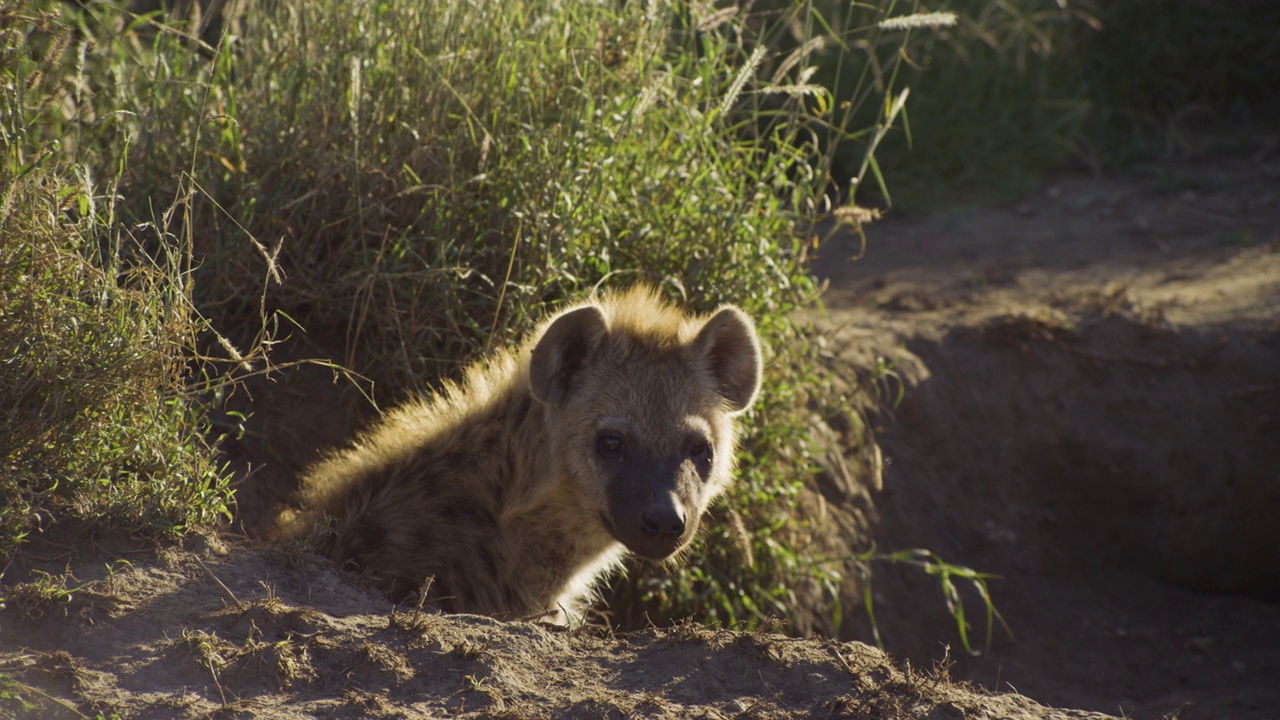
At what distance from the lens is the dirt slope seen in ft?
14.8

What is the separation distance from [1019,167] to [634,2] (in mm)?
3383

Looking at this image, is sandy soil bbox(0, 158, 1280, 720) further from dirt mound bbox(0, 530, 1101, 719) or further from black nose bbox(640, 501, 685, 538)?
black nose bbox(640, 501, 685, 538)

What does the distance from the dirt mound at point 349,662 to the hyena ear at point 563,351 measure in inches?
25.7

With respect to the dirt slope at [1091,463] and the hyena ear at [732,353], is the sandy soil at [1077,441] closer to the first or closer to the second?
the dirt slope at [1091,463]

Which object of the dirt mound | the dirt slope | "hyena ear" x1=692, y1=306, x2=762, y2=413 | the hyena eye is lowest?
the dirt slope

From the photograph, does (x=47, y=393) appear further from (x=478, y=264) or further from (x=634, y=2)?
(x=634, y=2)

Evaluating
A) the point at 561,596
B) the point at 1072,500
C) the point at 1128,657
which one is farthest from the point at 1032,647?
the point at 561,596

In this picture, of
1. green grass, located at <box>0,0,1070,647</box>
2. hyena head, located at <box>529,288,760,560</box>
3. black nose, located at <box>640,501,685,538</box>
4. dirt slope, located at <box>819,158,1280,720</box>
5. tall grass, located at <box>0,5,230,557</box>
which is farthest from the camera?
dirt slope, located at <box>819,158,1280,720</box>

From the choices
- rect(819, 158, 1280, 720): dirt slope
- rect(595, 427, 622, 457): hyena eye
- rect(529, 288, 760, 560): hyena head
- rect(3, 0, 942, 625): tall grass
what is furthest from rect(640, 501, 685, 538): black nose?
rect(819, 158, 1280, 720): dirt slope

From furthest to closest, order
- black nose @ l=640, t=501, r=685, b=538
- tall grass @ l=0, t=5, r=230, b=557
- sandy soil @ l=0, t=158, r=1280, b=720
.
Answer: sandy soil @ l=0, t=158, r=1280, b=720 < black nose @ l=640, t=501, r=685, b=538 < tall grass @ l=0, t=5, r=230, b=557

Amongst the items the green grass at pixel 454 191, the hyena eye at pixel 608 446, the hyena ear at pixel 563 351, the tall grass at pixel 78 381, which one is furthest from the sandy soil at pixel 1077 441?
the hyena ear at pixel 563 351

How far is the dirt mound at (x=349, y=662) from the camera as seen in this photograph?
6.69 ft

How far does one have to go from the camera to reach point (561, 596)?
3107mm

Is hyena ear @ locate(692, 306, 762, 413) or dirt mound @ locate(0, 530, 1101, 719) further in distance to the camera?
hyena ear @ locate(692, 306, 762, 413)
